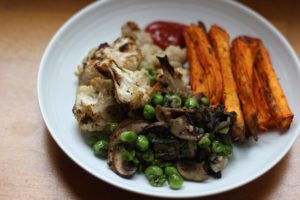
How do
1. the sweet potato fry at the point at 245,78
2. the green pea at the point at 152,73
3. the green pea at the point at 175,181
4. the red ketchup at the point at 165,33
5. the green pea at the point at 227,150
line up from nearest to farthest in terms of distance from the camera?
the green pea at the point at 175,181
the green pea at the point at 227,150
the sweet potato fry at the point at 245,78
the green pea at the point at 152,73
the red ketchup at the point at 165,33

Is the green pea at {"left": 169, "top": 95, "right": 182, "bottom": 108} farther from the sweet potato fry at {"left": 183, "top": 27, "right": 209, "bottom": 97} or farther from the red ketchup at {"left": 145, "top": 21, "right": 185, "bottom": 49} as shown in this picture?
the red ketchup at {"left": 145, "top": 21, "right": 185, "bottom": 49}

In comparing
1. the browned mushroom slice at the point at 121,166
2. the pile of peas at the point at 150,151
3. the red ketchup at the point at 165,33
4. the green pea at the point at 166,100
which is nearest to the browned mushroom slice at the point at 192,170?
the pile of peas at the point at 150,151

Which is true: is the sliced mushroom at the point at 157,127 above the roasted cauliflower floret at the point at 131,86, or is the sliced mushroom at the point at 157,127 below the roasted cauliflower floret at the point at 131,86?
below

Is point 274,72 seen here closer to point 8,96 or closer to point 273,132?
point 273,132

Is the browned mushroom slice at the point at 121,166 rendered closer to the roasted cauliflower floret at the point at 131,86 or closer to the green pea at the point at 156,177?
the green pea at the point at 156,177

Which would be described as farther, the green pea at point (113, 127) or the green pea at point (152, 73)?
the green pea at point (152, 73)

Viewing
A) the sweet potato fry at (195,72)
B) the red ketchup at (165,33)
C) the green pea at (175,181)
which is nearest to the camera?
the green pea at (175,181)
